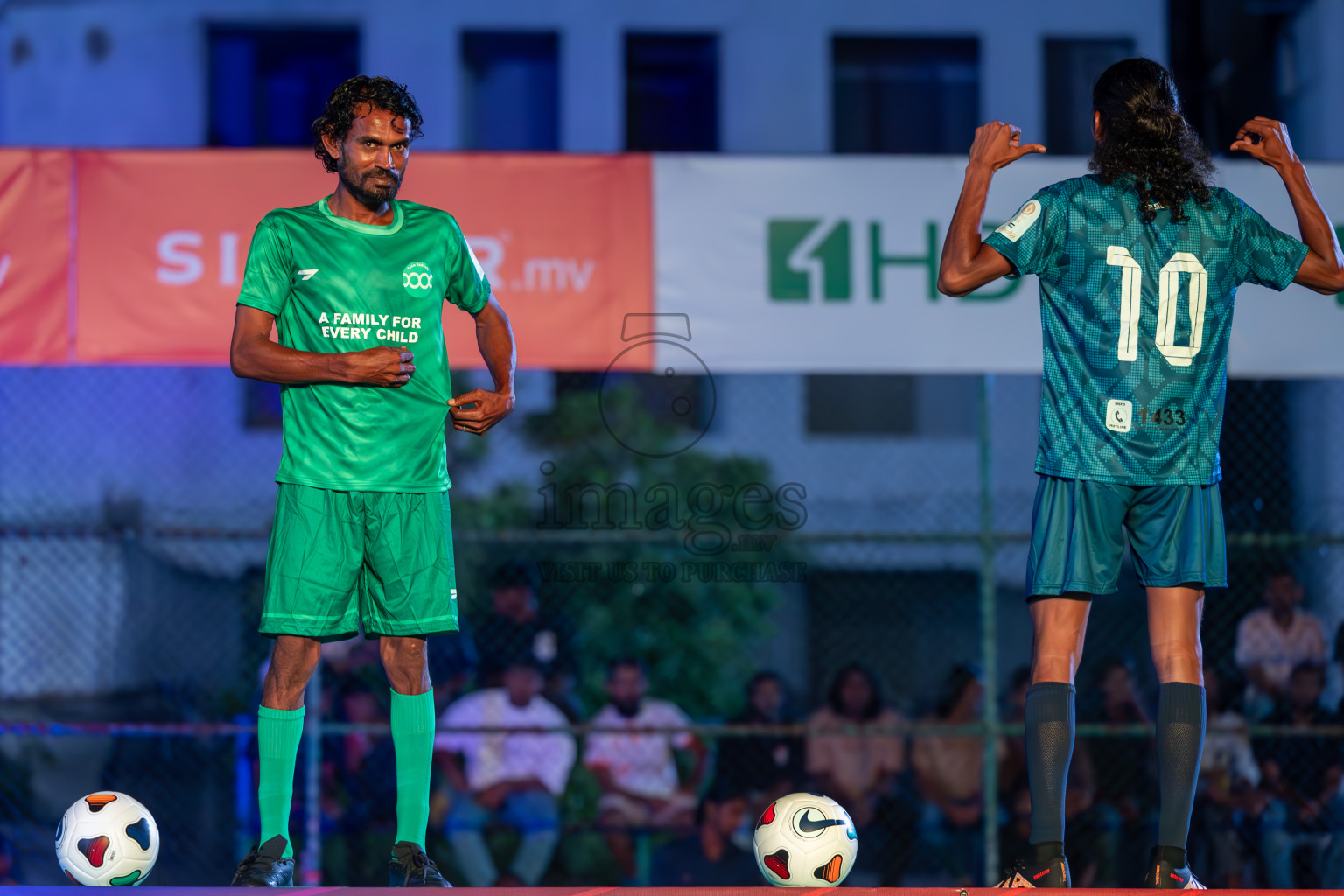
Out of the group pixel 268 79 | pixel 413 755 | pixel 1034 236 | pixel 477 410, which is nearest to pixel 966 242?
pixel 1034 236

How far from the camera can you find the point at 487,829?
601 cm

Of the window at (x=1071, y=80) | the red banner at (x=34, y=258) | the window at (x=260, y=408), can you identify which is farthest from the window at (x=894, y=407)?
the red banner at (x=34, y=258)

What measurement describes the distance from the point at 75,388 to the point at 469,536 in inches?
179

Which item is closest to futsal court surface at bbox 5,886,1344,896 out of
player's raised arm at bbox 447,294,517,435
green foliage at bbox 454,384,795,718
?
player's raised arm at bbox 447,294,517,435

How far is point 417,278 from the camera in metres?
3.08

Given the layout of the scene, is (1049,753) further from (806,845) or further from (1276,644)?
(1276,644)

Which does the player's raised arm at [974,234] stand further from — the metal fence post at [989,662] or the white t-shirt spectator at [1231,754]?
the white t-shirt spectator at [1231,754]

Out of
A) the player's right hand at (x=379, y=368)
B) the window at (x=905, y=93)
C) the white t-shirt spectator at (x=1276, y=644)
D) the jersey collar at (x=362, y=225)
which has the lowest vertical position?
the white t-shirt spectator at (x=1276, y=644)

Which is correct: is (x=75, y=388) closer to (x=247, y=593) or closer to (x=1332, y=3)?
(x=247, y=593)

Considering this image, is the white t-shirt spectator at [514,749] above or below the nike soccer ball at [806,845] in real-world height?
below

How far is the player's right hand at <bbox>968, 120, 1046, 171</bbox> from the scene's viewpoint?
2.77 m

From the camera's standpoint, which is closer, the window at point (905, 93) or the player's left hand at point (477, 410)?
the player's left hand at point (477, 410)

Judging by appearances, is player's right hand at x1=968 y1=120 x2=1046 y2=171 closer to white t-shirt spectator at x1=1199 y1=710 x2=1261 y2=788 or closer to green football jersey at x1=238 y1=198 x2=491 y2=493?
green football jersey at x1=238 y1=198 x2=491 y2=493

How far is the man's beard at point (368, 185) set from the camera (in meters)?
3.00
